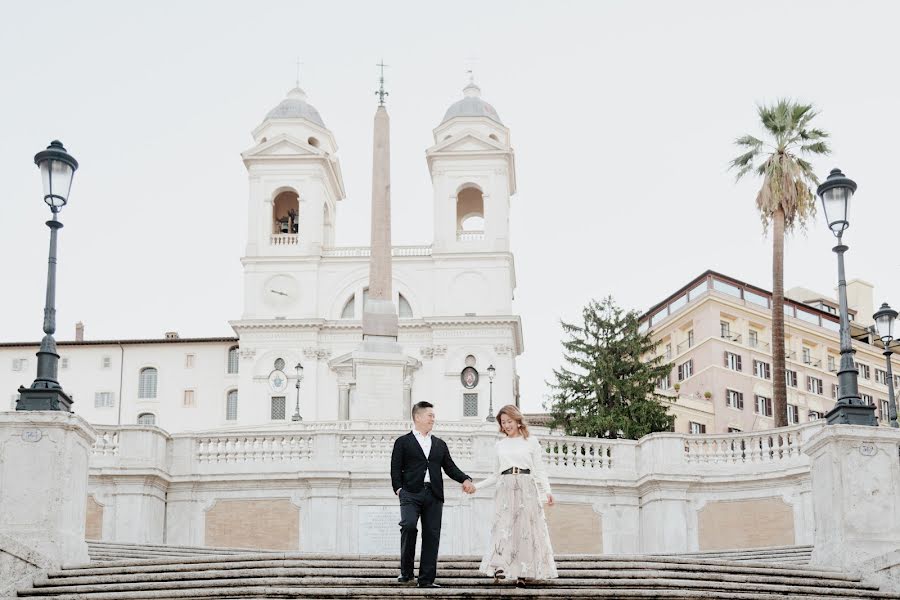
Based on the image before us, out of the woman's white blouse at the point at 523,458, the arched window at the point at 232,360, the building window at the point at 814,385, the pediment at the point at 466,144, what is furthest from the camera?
the building window at the point at 814,385

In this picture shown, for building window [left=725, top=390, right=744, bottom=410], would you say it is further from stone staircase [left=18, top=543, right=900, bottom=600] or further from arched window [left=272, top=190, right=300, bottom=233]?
stone staircase [left=18, top=543, right=900, bottom=600]

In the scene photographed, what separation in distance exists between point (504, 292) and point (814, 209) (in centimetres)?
3198

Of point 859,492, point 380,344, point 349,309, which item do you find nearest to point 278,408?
point 349,309

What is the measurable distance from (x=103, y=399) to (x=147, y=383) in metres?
2.62

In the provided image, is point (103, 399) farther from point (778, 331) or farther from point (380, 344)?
point (778, 331)

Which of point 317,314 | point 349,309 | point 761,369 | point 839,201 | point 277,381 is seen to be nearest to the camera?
point 839,201

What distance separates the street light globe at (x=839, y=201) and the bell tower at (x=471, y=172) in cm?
5841

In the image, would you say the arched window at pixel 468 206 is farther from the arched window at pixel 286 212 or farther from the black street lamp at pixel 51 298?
the black street lamp at pixel 51 298

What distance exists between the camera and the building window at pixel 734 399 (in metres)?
76.6

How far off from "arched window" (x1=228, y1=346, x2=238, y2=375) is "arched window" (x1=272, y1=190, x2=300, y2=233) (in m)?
7.24

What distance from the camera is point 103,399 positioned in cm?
7862

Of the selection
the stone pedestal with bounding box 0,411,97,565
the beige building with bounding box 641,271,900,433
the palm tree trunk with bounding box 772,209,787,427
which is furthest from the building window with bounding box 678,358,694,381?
the stone pedestal with bounding box 0,411,97,565

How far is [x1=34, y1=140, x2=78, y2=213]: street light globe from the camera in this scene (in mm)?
16266

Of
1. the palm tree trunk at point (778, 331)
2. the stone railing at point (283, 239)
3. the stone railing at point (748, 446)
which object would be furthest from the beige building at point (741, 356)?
the stone railing at point (748, 446)
